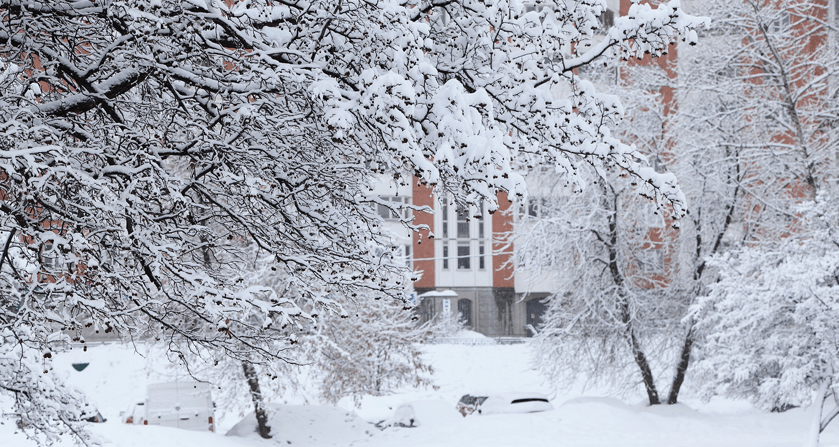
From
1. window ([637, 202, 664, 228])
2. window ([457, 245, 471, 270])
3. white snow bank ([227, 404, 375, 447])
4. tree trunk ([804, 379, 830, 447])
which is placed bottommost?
white snow bank ([227, 404, 375, 447])

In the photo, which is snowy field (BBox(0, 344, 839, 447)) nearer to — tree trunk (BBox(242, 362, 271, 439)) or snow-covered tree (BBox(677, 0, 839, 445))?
tree trunk (BBox(242, 362, 271, 439))

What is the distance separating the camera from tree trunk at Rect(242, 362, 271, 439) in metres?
16.8

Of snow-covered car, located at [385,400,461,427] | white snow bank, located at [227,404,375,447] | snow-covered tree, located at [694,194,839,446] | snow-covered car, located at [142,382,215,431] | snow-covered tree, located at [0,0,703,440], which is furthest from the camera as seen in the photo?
snow-covered car, located at [385,400,461,427]

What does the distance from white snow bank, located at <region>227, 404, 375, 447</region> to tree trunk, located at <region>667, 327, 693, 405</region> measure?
742cm

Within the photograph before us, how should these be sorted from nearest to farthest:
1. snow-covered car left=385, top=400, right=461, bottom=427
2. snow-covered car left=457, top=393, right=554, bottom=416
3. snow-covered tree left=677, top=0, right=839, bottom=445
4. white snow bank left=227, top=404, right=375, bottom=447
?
snow-covered tree left=677, top=0, right=839, bottom=445 < white snow bank left=227, top=404, right=375, bottom=447 < snow-covered car left=457, top=393, right=554, bottom=416 < snow-covered car left=385, top=400, right=461, bottom=427

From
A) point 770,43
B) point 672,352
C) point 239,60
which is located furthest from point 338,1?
point 672,352

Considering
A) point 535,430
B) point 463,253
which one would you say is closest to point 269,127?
point 535,430

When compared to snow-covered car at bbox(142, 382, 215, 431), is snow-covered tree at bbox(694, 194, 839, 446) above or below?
above

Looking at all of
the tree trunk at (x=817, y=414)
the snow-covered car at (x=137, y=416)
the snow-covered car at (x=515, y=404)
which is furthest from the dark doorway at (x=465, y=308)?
the tree trunk at (x=817, y=414)

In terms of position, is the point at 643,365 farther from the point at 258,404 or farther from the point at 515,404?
the point at 258,404

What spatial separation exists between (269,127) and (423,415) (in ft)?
47.9

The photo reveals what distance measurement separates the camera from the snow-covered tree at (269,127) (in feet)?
14.3

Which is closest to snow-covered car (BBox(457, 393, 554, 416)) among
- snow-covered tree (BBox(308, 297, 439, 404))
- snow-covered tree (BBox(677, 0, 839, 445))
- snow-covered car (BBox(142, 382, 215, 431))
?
snow-covered tree (BBox(308, 297, 439, 404))

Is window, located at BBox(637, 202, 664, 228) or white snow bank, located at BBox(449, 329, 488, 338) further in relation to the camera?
white snow bank, located at BBox(449, 329, 488, 338)
